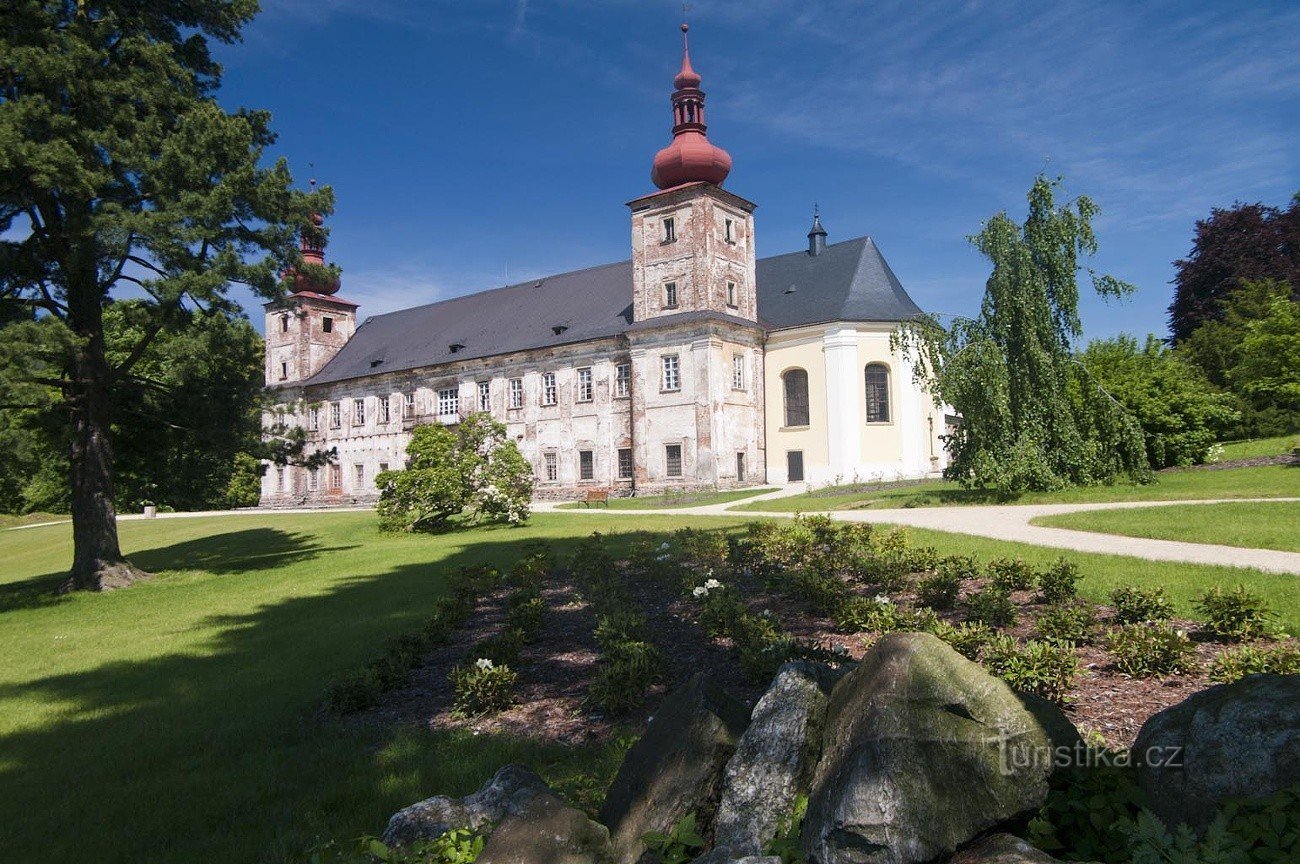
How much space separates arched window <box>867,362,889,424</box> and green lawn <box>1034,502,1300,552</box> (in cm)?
2270

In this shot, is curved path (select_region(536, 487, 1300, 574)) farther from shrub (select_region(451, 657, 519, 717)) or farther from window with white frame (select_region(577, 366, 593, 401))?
window with white frame (select_region(577, 366, 593, 401))

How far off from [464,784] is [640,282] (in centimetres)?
3571

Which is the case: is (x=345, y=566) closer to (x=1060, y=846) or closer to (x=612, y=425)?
(x=1060, y=846)

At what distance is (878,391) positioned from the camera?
38344 millimetres

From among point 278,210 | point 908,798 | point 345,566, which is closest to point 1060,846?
point 908,798

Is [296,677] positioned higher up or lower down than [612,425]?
lower down

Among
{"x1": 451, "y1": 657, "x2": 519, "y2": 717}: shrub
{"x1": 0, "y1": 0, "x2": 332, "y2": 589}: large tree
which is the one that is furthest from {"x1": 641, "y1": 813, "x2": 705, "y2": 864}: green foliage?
{"x1": 0, "y1": 0, "x2": 332, "y2": 589}: large tree

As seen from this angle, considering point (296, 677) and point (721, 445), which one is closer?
point (296, 677)

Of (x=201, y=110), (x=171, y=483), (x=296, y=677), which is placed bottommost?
(x=296, y=677)

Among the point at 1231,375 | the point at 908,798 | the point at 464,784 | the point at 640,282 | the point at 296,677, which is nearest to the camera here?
the point at 908,798

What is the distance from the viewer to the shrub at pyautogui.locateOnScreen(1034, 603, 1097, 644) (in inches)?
247

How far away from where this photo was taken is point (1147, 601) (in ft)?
21.7

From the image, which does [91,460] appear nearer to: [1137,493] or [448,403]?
Result: [1137,493]

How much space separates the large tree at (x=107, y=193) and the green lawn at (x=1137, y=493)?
45.9 feet
